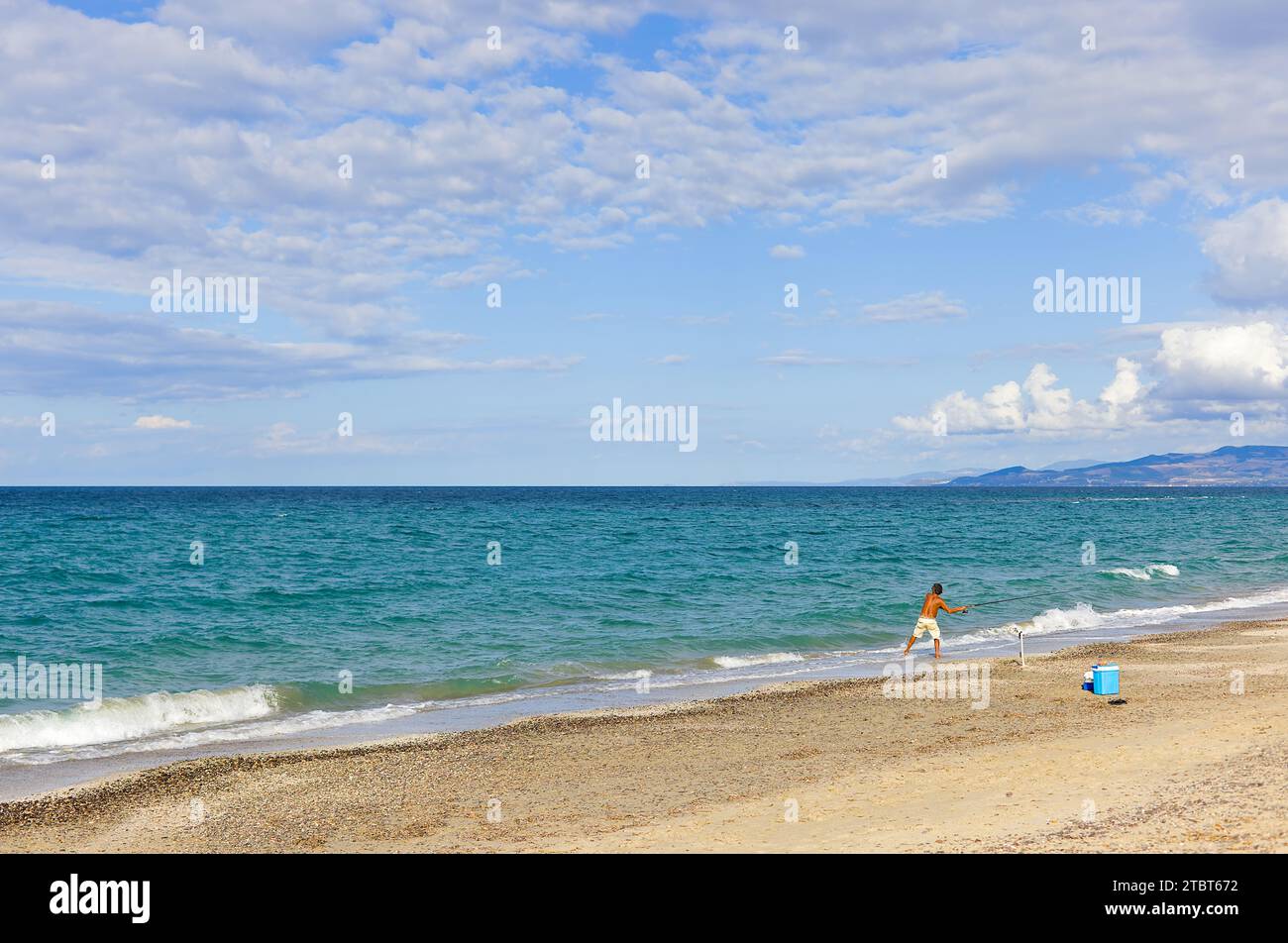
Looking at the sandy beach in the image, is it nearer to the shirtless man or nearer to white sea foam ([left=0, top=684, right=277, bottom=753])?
white sea foam ([left=0, top=684, right=277, bottom=753])

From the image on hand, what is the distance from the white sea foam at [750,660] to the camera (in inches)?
968

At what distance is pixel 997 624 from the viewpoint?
30.8 m

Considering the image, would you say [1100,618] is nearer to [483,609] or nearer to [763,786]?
[483,609]

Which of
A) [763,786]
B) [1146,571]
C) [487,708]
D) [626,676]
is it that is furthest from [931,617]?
[1146,571]

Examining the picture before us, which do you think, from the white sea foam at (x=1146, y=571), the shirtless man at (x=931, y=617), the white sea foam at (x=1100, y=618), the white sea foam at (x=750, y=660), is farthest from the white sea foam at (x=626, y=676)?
the white sea foam at (x=1146, y=571)

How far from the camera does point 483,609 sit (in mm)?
32250

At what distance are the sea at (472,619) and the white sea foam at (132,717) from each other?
52mm

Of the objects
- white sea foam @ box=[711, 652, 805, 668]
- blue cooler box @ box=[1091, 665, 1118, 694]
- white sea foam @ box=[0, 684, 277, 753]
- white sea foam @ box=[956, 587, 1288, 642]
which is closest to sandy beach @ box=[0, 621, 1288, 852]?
blue cooler box @ box=[1091, 665, 1118, 694]

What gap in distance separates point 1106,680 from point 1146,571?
98.4ft

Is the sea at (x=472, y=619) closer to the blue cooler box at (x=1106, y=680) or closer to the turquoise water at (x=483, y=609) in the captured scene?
the turquoise water at (x=483, y=609)

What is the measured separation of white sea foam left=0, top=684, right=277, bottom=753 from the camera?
16.8m
